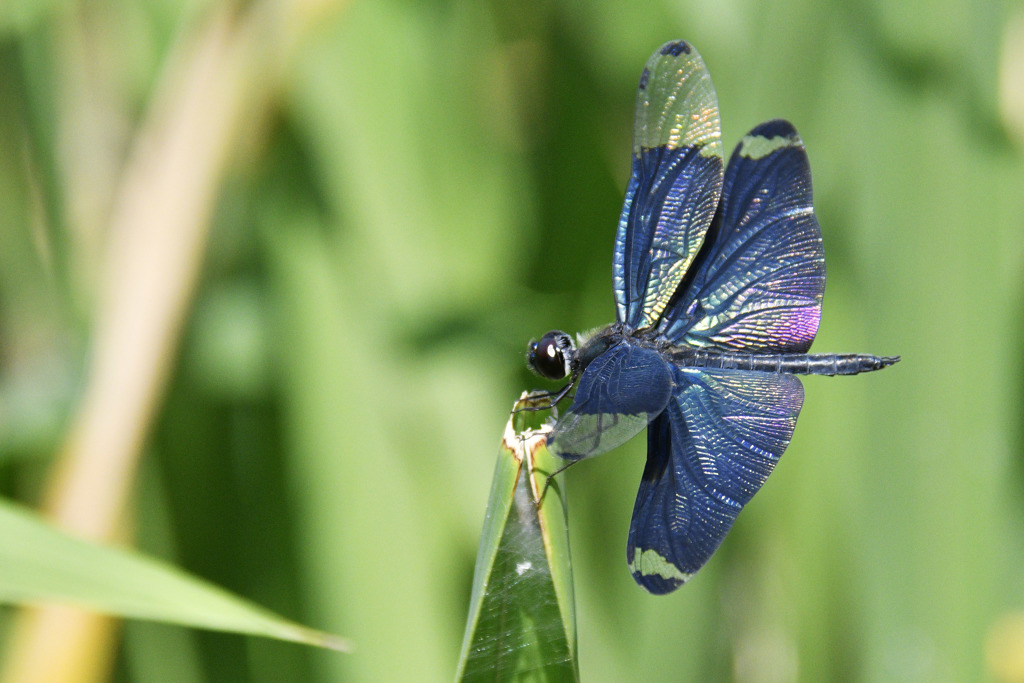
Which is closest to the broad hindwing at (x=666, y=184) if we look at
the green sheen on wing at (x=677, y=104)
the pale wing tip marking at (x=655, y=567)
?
the green sheen on wing at (x=677, y=104)

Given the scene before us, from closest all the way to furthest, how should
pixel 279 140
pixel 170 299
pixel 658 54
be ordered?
pixel 658 54 < pixel 170 299 < pixel 279 140

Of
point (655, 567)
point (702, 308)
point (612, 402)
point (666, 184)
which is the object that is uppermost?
point (666, 184)

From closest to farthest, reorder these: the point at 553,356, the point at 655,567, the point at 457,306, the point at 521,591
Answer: the point at 521,591, the point at 655,567, the point at 553,356, the point at 457,306

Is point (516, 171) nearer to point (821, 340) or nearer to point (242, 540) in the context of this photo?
point (821, 340)

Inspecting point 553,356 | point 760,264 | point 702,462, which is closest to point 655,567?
point 702,462

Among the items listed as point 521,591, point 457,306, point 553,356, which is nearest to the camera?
point 521,591

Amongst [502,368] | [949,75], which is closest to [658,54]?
[949,75]

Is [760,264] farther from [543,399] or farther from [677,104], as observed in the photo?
[543,399]

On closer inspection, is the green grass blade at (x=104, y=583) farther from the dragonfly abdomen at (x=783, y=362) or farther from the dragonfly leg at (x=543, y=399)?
the dragonfly abdomen at (x=783, y=362)
